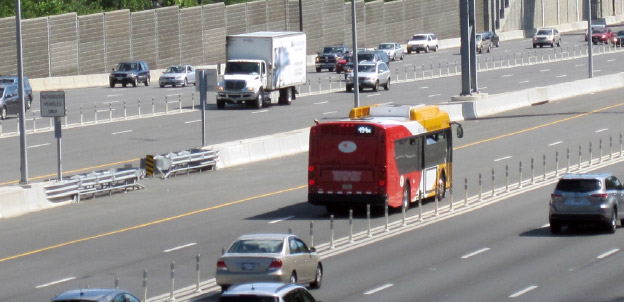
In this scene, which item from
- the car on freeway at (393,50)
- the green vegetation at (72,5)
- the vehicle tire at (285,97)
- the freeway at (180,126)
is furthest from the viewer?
the green vegetation at (72,5)

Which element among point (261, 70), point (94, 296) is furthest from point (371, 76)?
point (94, 296)

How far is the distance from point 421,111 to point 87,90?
145 feet

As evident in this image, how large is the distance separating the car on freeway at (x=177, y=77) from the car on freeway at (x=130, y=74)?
1.60 metres

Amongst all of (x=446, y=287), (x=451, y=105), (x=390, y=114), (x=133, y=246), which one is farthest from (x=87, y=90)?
(x=446, y=287)

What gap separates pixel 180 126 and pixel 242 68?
8.75 meters

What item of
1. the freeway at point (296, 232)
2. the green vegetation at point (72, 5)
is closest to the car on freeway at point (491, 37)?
the green vegetation at point (72, 5)

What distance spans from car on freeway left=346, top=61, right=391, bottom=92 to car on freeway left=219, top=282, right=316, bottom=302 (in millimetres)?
55276

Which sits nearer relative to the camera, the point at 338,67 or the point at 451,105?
the point at 451,105

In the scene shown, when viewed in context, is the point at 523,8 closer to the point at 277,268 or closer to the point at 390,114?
the point at 390,114

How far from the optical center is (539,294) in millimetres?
21219

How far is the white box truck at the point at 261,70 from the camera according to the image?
6131 centimetres

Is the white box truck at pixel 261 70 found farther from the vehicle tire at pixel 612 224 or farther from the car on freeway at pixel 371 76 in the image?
the vehicle tire at pixel 612 224

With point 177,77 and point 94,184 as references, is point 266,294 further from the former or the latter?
point 177,77

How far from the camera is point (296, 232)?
29.2 m
